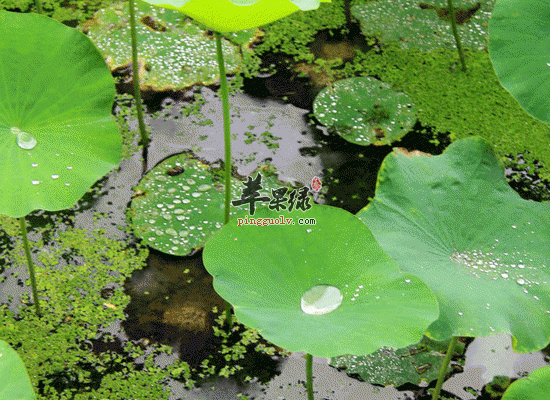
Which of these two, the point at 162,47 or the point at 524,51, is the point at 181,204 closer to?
the point at 162,47

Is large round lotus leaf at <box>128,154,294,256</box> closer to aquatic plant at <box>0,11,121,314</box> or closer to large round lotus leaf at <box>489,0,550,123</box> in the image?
aquatic plant at <box>0,11,121,314</box>

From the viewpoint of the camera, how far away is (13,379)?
1.06m

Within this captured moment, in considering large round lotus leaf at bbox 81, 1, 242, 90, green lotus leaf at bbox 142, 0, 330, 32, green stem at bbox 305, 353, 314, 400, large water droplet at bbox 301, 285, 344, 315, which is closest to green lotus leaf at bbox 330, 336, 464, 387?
green stem at bbox 305, 353, 314, 400

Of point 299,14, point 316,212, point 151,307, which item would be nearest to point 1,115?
point 151,307

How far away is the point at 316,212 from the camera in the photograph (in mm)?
1291

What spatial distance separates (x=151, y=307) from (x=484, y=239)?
927mm

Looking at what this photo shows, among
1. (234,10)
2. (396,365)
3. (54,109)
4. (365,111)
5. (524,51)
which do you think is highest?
(234,10)

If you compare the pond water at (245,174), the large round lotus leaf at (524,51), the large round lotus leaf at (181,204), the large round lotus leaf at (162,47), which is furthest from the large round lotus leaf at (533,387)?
the large round lotus leaf at (162,47)

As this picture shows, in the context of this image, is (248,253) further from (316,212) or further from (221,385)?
(221,385)

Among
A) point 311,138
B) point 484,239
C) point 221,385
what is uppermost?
point 484,239

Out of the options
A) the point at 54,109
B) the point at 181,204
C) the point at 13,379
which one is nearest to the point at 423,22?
the point at 181,204

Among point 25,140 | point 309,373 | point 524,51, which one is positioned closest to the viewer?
point 309,373

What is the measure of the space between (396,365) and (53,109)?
3.62 ft

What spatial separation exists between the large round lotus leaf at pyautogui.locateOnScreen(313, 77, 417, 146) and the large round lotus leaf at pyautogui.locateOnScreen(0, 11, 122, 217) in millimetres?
963
